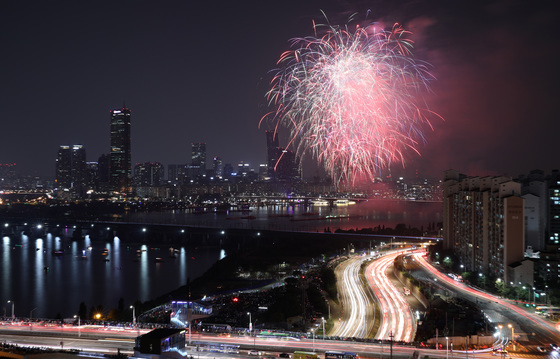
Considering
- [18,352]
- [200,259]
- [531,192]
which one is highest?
[531,192]

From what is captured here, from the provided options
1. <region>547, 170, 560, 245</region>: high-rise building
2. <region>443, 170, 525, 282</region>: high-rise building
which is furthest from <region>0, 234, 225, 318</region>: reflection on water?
<region>547, 170, 560, 245</region>: high-rise building

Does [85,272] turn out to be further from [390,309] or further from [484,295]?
[484,295]

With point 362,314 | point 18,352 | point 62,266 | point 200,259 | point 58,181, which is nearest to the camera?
point 18,352

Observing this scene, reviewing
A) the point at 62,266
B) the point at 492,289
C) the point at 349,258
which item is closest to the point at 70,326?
the point at 492,289

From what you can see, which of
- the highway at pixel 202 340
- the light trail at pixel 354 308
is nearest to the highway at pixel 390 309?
the light trail at pixel 354 308

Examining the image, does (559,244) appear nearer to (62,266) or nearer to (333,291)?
(333,291)

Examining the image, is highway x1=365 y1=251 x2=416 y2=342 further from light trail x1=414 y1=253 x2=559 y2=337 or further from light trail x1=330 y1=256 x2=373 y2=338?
light trail x1=414 y1=253 x2=559 y2=337

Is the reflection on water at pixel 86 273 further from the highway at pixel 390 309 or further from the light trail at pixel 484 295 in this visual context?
the light trail at pixel 484 295
